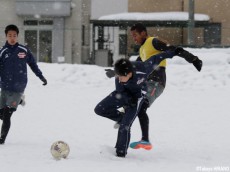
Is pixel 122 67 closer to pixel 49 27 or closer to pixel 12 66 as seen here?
pixel 12 66

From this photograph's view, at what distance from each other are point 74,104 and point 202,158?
22.1 ft

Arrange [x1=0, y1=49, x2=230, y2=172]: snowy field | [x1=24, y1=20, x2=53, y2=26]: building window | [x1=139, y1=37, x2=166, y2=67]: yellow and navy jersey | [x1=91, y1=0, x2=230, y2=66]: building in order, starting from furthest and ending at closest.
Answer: [x1=91, y1=0, x2=230, y2=66]: building, [x1=24, y1=20, x2=53, y2=26]: building window, [x1=139, y1=37, x2=166, y2=67]: yellow and navy jersey, [x1=0, y1=49, x2=230, y2=172]: snowy field

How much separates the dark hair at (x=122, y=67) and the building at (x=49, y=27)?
23.2m

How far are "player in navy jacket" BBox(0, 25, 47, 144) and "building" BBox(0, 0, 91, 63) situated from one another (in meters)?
21.9

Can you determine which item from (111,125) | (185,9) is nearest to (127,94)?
(111,125)

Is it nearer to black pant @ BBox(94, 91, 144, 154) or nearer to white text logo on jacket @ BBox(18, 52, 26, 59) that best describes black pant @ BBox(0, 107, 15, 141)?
white text logo on jacket @ BBox(18, 52, 26, 59)

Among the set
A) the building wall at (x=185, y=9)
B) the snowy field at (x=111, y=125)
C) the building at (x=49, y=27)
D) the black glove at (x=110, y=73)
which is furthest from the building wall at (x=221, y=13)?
the black glove at (x=110, y=73)

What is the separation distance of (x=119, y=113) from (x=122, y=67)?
765 mm

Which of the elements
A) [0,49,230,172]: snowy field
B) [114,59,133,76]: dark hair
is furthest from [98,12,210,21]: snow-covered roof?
[114,59,133,76]: dark hair

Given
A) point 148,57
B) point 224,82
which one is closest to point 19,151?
point 148,57

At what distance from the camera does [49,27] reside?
29828 mm

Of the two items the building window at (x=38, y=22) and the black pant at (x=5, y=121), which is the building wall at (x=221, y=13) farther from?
the black pant at (x=5, y=121)

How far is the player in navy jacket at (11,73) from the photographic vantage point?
744cm

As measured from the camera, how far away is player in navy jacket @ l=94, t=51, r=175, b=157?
253 inches
